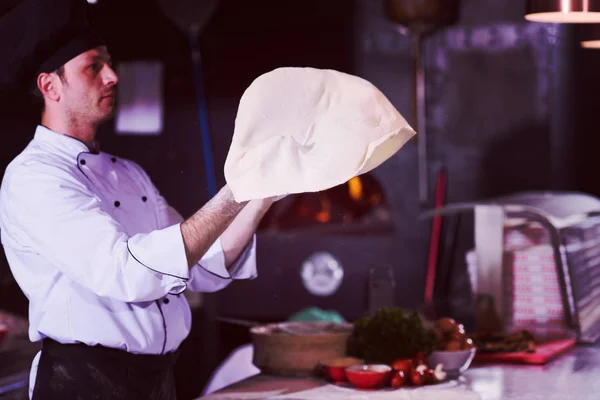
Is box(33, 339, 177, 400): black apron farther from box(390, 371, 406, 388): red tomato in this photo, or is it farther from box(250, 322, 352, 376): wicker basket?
box(390, 371, 406, 388): red tomato

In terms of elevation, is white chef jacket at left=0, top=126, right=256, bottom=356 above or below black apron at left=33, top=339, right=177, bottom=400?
above

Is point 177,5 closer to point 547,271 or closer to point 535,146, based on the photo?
point 535,146

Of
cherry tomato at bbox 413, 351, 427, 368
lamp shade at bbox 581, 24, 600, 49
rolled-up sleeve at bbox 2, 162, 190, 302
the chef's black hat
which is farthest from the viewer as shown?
lamp shade at bbox 581, 24, 600, 49

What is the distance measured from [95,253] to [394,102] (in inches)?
140

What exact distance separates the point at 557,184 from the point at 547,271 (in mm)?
1873

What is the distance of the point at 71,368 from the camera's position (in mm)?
2207

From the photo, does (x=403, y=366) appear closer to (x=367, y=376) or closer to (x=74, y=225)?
(x=367, y=376)

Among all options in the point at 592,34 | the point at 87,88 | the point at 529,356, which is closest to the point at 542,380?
the point at 529,356

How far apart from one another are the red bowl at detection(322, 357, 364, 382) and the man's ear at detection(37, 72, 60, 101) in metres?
1.06

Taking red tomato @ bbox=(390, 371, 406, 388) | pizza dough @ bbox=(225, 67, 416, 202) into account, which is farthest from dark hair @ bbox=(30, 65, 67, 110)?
red tomato @ bbox=(390, 371, 406, 388)

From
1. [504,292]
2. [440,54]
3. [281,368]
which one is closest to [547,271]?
Result: [504,292]

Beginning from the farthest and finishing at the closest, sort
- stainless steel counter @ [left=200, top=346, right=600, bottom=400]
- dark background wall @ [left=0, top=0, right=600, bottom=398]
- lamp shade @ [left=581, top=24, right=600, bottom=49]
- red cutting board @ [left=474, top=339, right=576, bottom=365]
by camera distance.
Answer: dark background wall @ [left=0, top=0, right=600, bottom=398] < lamp shade @ [left=581, top=24, right=600, bottom=49] < red cutting board @ [left=474, top=339, right=576, bottom=365] < stainless steel counter @ [left=200, top=346, right=600, bottom=400]

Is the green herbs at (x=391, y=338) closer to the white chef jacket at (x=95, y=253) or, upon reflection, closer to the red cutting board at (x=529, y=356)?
the red cutting board at (x=529, y=356)

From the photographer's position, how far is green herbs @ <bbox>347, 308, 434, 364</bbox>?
2.68 metres
